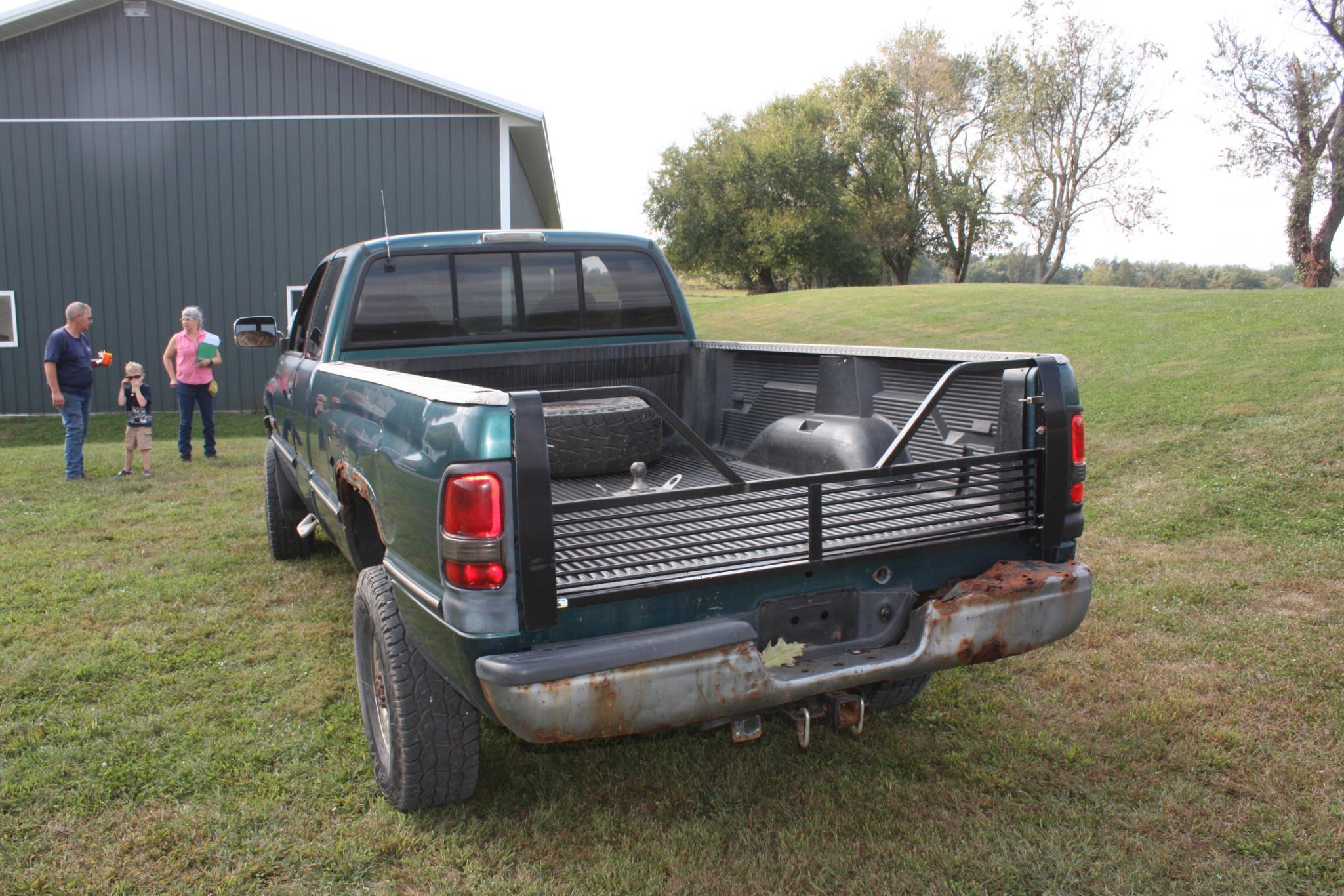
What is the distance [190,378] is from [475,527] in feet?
29.8

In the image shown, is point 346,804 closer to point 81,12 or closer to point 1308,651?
point 1308,651

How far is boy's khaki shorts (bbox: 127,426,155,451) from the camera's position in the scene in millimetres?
9219

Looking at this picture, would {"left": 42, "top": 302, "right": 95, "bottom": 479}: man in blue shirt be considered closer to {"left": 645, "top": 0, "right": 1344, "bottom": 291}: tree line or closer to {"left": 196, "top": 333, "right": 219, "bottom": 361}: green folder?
{"left": 196, "top": 333, "right": 219, "bottom": 361}: green folder

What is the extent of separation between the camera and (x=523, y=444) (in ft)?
7.91

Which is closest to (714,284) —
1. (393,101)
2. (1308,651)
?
(393,101)

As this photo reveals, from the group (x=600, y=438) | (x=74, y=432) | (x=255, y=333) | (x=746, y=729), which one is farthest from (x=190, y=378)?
(x=746, y=729)

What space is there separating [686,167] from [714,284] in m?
6.89

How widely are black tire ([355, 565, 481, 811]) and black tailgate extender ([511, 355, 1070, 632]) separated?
2.06 ft

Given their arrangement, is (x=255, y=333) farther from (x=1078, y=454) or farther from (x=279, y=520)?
(x=1078, y=454)

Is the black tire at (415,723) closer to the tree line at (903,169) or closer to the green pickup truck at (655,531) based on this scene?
the green pickup truck at (655,531)

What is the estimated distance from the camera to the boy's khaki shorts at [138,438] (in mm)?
9219

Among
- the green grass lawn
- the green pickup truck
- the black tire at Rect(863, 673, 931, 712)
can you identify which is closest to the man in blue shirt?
the green grass lawn

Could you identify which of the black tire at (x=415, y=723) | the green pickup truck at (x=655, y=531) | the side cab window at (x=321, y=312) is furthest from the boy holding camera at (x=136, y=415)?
the black tire at (x=415, y=723)

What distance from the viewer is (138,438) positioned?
9289 mm
